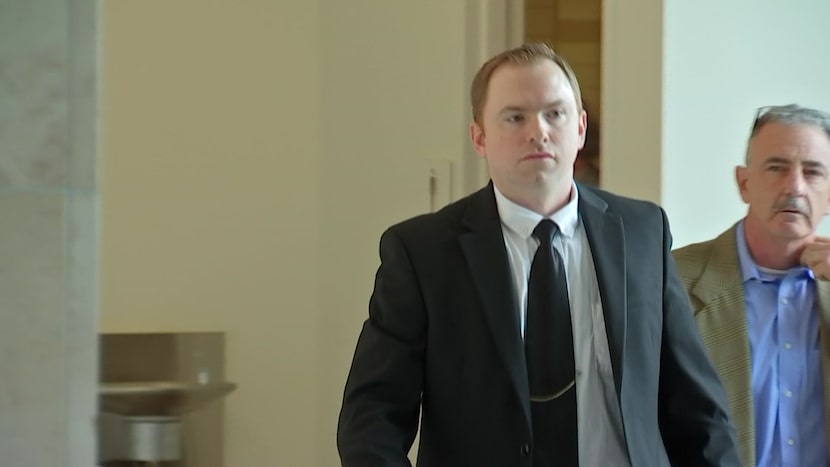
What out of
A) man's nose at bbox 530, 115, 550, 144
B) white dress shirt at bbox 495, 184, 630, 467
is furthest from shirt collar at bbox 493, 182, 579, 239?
man's nose at bbox 530, 115, 550, 144

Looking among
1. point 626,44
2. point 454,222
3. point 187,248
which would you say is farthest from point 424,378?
point 187,248

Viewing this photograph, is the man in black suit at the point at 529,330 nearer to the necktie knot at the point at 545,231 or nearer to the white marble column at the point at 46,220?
the necktie knot at the point at 545,231

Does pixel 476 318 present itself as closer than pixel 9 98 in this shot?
No

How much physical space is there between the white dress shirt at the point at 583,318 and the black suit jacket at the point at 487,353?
0.07ft

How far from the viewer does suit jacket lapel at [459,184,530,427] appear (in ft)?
5.08

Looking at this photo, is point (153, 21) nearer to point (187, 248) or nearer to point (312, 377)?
point (187, 248)

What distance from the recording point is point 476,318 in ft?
5.22

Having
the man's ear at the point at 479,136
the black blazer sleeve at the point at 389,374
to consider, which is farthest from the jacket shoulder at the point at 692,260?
the black blazer sleeve at the point at 389,374

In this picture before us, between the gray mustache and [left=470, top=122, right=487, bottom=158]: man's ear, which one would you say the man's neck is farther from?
[left=470, top=122, right=487, bottom=158]: man's ear

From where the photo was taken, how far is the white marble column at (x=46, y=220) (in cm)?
131

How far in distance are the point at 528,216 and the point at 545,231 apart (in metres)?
0.04

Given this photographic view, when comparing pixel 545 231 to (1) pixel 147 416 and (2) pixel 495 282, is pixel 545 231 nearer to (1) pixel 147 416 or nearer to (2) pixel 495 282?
(2) pixel 495 282

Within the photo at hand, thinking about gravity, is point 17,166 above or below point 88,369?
above

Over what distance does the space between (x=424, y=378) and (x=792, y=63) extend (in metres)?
1.74
